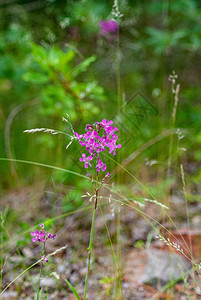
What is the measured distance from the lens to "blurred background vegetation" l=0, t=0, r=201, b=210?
1.87m

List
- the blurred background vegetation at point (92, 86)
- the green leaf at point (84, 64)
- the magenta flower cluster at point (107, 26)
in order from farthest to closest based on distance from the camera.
→ the magenta flower cluster at point (107, 26)
the blurred background vegetation at point (92, 86)
the green leaf at point (84, 64)

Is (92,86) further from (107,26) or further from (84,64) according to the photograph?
(107,26)

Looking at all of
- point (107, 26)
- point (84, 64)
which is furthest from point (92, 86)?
point (107, 26)

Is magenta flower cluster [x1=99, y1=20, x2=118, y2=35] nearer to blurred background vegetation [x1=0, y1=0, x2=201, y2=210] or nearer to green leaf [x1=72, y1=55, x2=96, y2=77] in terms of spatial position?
blurred background vegetation [x1=0, y1=0, x2=201, y2=210]

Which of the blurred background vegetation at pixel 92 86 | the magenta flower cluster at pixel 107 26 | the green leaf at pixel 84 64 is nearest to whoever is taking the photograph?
the green leaf at pixel 84 64

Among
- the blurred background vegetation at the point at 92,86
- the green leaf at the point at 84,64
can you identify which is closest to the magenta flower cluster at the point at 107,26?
the blurred background vegetation at the point at 92,86

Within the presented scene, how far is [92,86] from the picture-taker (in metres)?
1.71

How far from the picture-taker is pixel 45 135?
2.37 metres

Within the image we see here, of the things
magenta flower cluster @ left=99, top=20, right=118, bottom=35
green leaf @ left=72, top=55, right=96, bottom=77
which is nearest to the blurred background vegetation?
green leaf @ left=72, top=55, right=96, bottom=77

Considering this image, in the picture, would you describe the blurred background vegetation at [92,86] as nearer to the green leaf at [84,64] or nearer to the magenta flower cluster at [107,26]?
the green leaf at [84,64]

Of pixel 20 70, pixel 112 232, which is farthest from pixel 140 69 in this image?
pixel 112 232

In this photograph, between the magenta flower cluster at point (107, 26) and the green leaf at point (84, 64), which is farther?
the magenta flower cluster at point (107, 26)

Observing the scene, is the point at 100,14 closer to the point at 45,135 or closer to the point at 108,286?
the point at 45,135

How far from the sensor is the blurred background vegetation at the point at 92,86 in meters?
1.87
